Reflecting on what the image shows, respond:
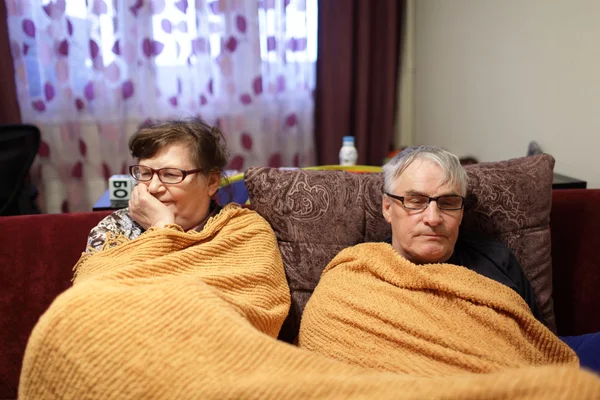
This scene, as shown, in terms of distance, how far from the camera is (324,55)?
10.2ft

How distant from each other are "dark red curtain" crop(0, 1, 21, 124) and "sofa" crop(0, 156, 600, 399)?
5.77 ft

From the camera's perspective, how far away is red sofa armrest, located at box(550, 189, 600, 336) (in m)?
1.70

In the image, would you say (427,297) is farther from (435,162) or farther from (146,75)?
(146,75)

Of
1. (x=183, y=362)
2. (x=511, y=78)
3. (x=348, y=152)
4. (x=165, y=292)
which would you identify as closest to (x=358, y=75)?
(x=348, y=152)

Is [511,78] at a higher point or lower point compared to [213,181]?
higher

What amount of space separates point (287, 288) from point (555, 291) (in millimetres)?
999

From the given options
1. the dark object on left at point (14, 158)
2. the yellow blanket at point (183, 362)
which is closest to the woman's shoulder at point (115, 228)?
the yellow blanket at point (183, 362)

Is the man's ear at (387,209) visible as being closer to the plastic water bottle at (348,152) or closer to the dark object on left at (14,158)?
the plastic water bottle at (348,152)

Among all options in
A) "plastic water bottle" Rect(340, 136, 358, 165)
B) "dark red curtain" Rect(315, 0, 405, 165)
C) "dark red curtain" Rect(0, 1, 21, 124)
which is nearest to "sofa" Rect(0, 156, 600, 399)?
"plastic water bottle" Rect(340, 136, 358, 165)

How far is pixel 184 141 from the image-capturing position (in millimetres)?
1494

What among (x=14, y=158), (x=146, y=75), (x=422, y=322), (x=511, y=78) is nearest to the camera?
(x=422, y=322)

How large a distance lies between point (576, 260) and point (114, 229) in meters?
1.55

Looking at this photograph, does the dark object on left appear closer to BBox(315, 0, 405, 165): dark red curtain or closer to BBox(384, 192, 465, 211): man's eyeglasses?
BBox(315, 0, 405, 165): dark red curtain

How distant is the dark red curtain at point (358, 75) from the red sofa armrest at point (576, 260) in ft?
5.38
